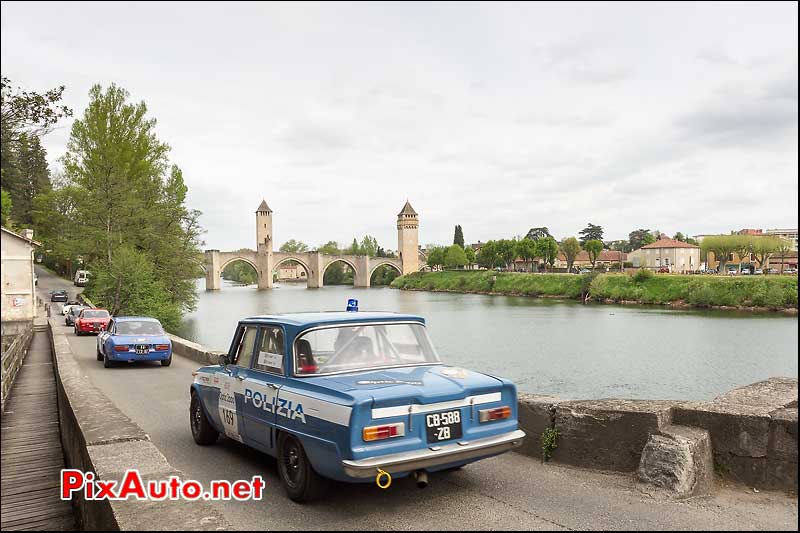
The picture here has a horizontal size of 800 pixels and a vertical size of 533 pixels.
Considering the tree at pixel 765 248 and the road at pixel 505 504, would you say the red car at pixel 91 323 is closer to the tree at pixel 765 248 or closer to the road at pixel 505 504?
the road at pixel 505 504

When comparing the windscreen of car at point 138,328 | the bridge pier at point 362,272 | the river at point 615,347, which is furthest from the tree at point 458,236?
the windscreen of car at point 138,328

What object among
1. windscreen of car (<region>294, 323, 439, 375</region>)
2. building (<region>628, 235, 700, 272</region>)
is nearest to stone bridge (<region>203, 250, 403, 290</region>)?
building (<region>628, 235, 700, 272</region>)

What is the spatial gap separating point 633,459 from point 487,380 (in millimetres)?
1511

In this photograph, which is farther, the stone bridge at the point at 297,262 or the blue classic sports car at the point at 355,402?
the stone bridge at the point at 297,262

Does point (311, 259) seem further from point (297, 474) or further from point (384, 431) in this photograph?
point (384, 431)

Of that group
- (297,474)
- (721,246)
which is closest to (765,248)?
(721,246)

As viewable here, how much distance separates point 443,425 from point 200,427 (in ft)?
12.2

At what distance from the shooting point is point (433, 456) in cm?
474

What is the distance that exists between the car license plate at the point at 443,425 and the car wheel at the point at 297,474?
99 cm

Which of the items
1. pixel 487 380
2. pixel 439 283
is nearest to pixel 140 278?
pixel 487 380

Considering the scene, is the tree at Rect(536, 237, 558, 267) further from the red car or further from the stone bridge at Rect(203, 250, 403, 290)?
the red car

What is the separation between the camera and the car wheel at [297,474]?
5062 millimetres

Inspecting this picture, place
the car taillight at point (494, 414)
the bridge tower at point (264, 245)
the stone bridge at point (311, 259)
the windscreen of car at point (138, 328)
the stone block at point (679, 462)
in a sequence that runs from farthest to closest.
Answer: the bridge tower at point (264, 245) → the stone bridge at point (311, 259) → the windscreen of car at point (138, 328) → the car taillight at point (494, 414) → the stone block at point (679, 462)

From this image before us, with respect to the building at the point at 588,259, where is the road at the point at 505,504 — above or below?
below
